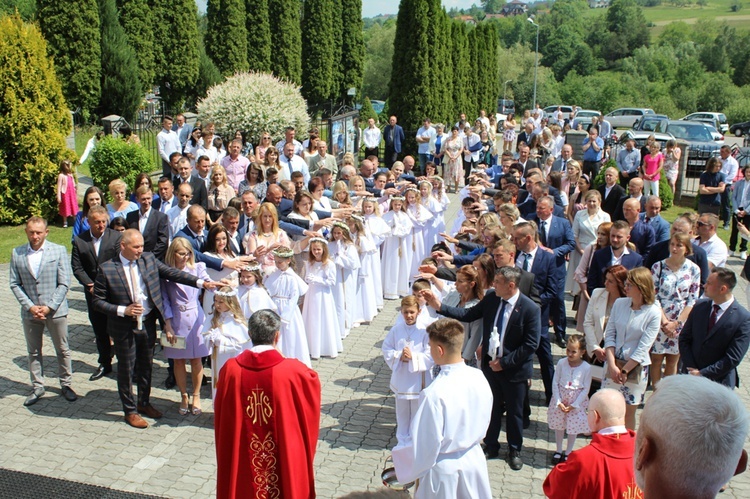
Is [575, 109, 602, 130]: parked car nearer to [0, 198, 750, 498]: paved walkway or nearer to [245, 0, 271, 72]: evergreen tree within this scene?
[245, 0, 271, 72]: evergreen tree

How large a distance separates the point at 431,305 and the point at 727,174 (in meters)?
12.3

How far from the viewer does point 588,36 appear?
368ft

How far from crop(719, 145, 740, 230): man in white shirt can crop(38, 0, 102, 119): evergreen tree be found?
17.7m

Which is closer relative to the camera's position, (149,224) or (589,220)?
(149,224)

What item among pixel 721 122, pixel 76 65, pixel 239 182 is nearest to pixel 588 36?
pixel 721 122

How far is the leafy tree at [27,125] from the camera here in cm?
1479

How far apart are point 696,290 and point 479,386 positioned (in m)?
4.01

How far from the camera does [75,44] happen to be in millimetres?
22906

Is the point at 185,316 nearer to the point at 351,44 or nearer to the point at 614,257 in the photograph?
the point at 614,257

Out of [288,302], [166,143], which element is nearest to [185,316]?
[288,302]

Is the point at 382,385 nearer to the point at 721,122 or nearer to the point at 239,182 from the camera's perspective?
the point at 239,182

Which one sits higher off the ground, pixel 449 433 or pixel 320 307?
pixel 449 433

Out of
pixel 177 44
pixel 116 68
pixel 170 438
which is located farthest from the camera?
pixel 177 44

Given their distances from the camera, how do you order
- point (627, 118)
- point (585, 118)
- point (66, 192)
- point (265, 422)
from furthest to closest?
point (627, 118) < point (585, 118) < point (66, 192) < point (265, 422)
